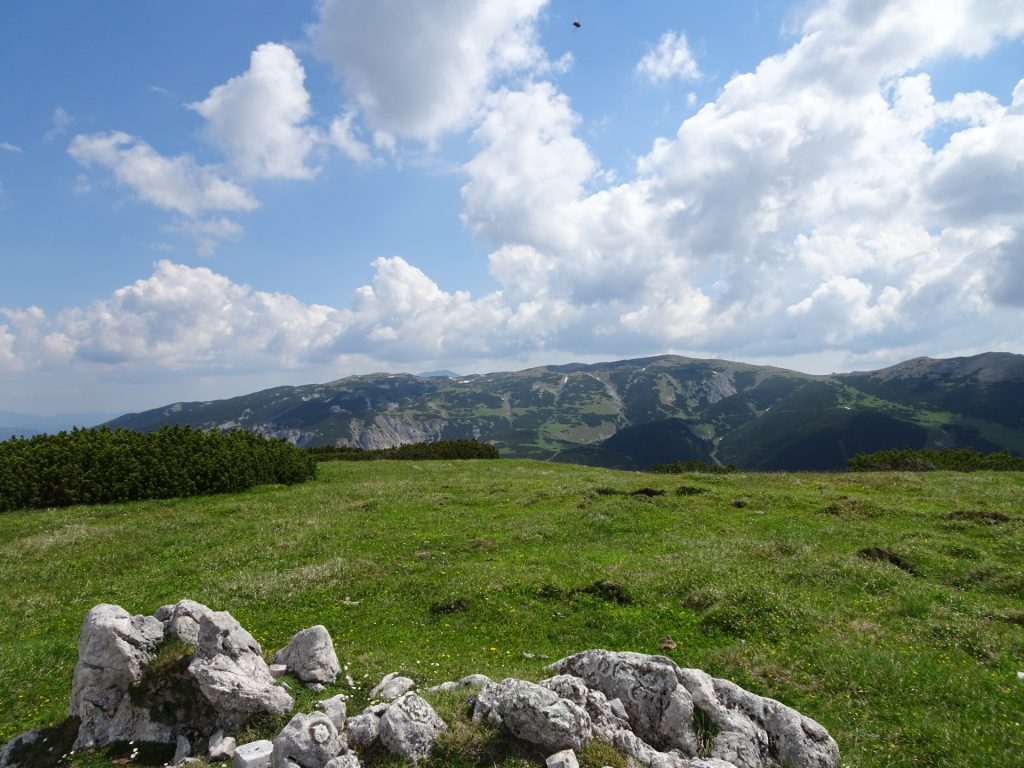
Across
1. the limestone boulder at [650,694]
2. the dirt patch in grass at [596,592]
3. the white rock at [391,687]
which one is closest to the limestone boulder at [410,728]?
the white rock at [391,687]

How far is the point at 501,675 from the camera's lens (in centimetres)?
1441

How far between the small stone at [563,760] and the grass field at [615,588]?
1657 mm

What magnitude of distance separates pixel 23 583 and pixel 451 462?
42510mm

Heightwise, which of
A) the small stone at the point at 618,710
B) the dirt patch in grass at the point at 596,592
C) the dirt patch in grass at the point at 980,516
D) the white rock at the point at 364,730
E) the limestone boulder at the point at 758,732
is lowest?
the dirt patch in grass at the point at 980,516

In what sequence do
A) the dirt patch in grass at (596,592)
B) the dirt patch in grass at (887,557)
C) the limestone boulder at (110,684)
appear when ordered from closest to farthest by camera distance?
the limestone boulder at (110,684) → the dirt patch in grass at (596,592) → the dirt patch in grass at (887,557)

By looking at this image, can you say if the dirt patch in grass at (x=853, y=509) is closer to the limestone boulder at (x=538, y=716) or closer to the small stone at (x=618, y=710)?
the small stone at (x=618, y=710)

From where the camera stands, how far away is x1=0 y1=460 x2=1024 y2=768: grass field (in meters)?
13.6

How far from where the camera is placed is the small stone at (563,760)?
934cm

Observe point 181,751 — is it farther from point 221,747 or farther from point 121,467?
point 121,467

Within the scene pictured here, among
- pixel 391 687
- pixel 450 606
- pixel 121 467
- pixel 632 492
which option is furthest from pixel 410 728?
pixel 121 467

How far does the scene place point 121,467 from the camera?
4041cm

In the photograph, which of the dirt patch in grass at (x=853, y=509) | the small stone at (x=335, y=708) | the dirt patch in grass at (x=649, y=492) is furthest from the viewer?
the dirt patch in grass at (x=649, y=492)

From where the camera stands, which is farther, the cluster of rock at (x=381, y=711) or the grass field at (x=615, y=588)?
the grass field at (x=615, y=588)

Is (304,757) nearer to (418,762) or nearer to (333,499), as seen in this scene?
(418,762)
